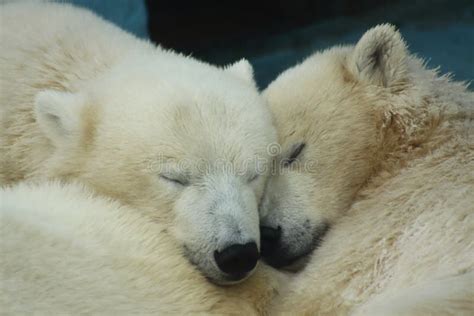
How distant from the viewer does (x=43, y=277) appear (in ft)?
5.45

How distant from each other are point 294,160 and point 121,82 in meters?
0.62

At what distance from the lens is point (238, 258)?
1.92 m

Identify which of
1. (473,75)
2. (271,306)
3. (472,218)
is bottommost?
(473,75)

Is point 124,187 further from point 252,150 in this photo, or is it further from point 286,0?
point 286,0

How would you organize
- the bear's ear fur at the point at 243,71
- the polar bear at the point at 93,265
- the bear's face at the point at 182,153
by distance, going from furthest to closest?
the bear's ear fur at the point at 243,71, the bear's face at the point at 182,153, the polar bear at the point at 93,265

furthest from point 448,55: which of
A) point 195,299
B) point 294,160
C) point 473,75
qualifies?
point 195,299

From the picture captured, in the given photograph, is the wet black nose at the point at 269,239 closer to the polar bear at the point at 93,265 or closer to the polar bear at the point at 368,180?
the polar bear at the point at 368,180

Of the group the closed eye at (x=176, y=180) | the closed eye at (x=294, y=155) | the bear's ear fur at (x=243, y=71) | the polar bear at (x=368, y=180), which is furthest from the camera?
the bear's ear fur at (x=243, y=71)

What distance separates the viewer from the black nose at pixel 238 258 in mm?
1917

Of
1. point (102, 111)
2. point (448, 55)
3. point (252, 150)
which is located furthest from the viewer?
point (448, 55)

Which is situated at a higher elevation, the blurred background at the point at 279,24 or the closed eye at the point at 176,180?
the closed eye at the point at 176,180

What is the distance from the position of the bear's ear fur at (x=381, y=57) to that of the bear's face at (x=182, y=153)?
0.40m

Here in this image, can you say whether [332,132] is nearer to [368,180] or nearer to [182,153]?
[368,180]

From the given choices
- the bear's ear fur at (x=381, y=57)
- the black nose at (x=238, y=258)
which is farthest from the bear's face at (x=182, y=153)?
the bear's ear fur at (x=381, y=57)
